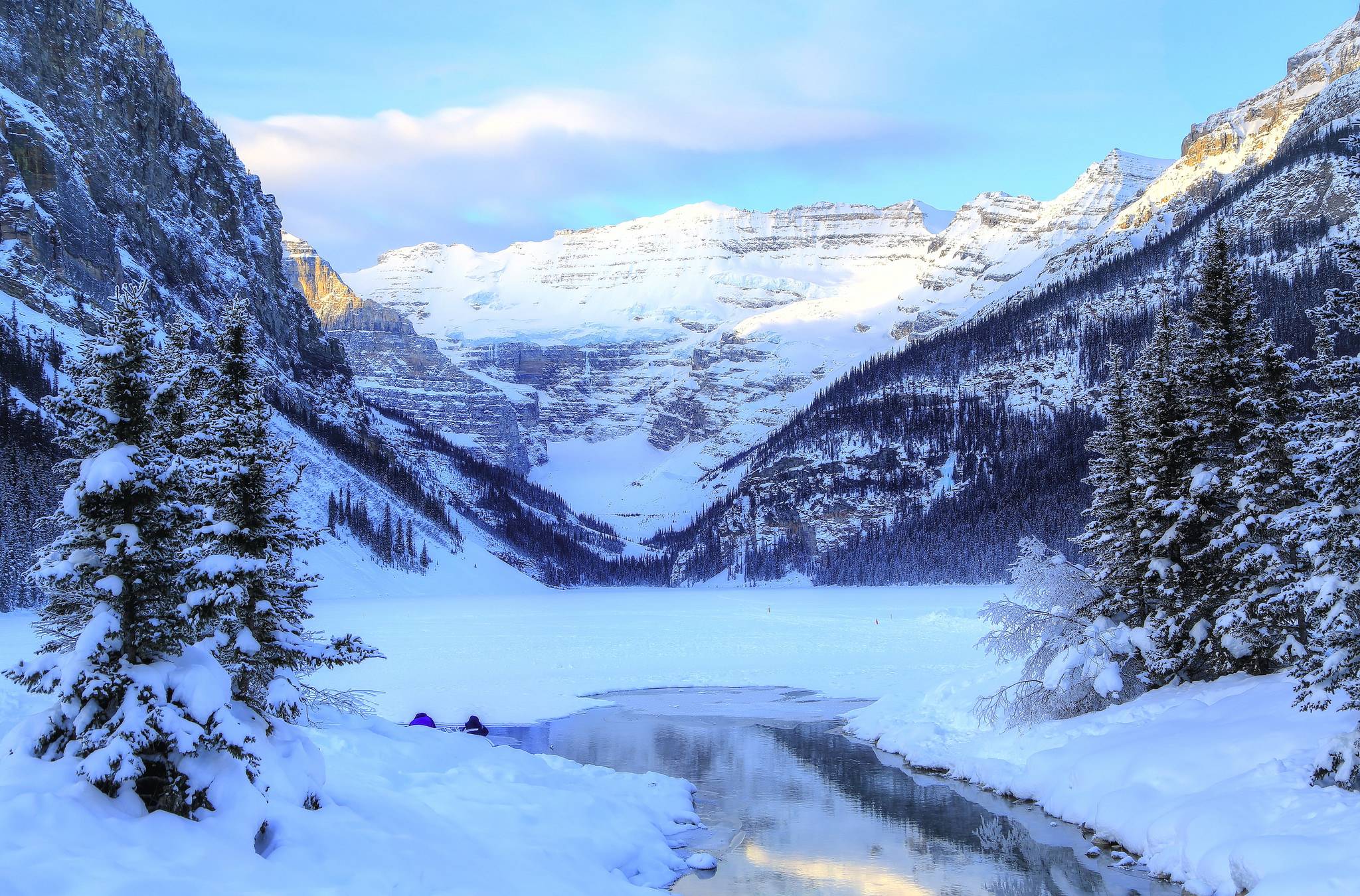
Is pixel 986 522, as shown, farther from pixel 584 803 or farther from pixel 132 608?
pixel 132 608

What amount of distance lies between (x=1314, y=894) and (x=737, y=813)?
41.4 ft

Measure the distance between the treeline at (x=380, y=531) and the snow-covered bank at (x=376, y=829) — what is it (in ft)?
404

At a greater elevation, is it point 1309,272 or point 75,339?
point 1309,272

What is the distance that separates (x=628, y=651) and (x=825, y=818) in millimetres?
38583

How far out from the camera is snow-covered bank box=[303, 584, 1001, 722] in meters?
41.8

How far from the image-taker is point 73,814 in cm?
1054

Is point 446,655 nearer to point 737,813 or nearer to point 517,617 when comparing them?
point 737,813

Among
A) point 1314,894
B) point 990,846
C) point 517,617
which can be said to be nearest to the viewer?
point 1314,894

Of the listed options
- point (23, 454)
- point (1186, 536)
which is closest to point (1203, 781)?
point (1186, 536)

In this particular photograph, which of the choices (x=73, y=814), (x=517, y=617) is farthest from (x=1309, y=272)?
(x=73, y=814)

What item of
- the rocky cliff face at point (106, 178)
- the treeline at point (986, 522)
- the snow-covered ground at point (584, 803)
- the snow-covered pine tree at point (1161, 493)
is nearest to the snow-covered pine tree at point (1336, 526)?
the snow-covered ground at point (584, 803)

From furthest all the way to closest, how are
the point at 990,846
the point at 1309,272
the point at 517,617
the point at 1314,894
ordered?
the point at 1309,272
the point at 517,617
the point at 990,846
the point at 1314,894

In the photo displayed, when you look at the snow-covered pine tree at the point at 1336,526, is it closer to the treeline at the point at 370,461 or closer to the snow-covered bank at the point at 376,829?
the snow-covered bank at the point at 376,829

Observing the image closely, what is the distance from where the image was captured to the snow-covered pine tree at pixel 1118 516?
25906 mm
